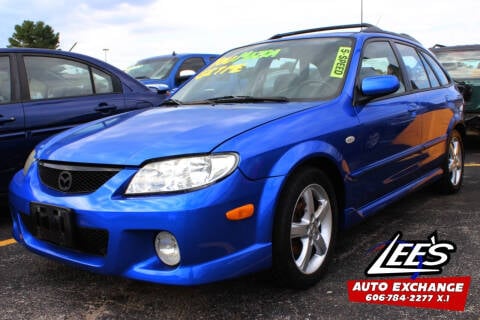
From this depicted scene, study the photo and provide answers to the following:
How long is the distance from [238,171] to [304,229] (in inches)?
23.5

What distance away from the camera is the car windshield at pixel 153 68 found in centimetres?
792

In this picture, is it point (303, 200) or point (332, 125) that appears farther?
point (332, 125)

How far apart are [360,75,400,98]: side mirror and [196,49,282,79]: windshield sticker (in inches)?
30.2

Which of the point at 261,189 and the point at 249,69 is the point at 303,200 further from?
the point at 249,69

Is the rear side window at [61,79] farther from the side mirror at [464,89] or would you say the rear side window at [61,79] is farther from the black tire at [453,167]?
the side mirror at [464,89]

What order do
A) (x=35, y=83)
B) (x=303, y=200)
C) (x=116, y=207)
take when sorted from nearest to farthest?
(x=116, y=207)
(x=303, y=200)
(x=35, y=83)

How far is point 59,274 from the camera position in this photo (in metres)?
2.85

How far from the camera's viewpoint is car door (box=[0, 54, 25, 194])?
3635mm

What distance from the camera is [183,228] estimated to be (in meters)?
2.04

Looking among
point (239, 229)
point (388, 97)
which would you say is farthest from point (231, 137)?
point (388, 97)

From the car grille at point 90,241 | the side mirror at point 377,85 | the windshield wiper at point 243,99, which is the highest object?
the side mirror at point 377,85

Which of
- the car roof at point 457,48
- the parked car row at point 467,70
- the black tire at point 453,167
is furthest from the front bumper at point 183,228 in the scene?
the car roof at point 457,48

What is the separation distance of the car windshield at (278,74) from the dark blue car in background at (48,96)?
1.00m

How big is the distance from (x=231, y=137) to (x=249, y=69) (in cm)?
128
